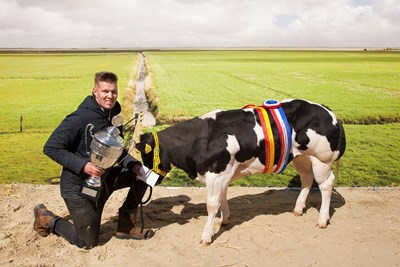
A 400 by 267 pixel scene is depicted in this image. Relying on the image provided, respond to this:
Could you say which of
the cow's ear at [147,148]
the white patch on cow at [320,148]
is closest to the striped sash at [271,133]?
the white patch on cow at [320,148]

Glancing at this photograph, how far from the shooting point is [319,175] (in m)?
5.26

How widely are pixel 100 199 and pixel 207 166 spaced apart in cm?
148

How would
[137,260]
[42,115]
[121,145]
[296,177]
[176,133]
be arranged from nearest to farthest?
1. [121,145]
2. [137,260]
3. [176,133]
4. [296,177]
5. [42,115]

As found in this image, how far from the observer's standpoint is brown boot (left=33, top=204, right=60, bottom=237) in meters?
→ 4.81

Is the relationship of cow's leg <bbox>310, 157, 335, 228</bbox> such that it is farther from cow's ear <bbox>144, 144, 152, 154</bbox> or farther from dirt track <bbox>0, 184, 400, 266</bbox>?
cow's ear <bbox>144, 144, 152, 154</bbox>

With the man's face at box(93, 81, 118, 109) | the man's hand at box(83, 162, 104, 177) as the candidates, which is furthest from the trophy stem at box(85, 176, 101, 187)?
the man's face at box(93, 81, 118, 109)

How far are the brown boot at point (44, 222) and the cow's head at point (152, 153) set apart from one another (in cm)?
151

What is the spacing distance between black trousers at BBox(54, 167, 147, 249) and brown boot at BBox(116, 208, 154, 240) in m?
0.10

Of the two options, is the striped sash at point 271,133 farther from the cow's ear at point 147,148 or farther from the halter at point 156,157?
the cow's ear at point 147,148

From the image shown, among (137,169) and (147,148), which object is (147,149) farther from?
(137,169)

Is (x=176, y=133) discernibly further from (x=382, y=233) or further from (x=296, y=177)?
(x=296, y=177)

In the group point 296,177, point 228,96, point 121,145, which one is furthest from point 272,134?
point 228,96

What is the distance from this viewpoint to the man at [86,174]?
4.18 m

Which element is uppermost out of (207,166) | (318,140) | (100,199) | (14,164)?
(318,140)
